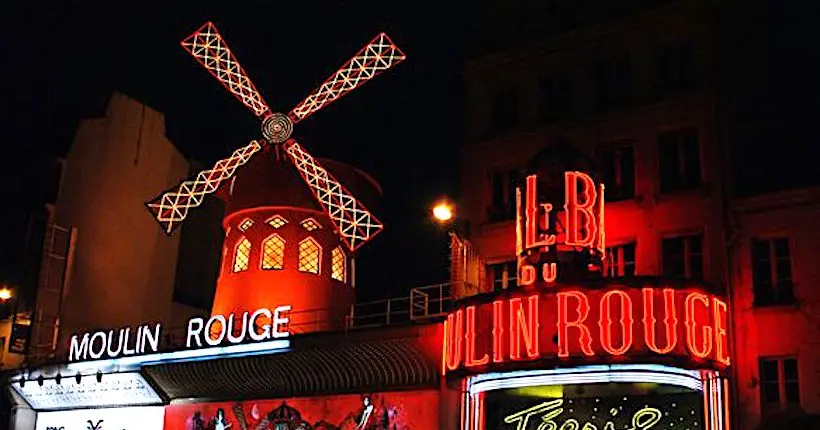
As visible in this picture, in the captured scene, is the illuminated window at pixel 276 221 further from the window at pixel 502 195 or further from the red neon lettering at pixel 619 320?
the red neon lettering at pixel 619 320

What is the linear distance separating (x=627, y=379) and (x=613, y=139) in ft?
14.1

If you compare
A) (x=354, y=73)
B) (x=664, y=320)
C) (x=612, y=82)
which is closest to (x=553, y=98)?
(x=612, y=82)

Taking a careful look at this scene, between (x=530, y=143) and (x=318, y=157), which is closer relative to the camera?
(x=530, y=143)

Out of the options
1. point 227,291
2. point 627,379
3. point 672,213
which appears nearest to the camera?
point 627,379

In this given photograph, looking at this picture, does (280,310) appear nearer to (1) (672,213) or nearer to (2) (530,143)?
(2) (530,143)

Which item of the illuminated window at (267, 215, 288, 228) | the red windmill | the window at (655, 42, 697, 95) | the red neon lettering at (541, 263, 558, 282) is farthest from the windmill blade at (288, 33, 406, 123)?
the red neon lettering at (541, 263, 558, 282)

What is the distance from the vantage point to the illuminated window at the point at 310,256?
69.8ft

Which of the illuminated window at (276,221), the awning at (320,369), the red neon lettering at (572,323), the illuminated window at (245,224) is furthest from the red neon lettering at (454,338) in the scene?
the illuminated window at (245,224)

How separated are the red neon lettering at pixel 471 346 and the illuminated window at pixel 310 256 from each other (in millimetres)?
6892

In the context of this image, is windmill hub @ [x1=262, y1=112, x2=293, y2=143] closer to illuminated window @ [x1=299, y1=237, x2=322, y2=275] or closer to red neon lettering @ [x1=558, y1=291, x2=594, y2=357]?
illuminated window @ [x1=299, y1=237, x2=322, y2=275]

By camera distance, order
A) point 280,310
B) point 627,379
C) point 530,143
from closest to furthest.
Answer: point 627,379 → point 530,143 → point 280,310

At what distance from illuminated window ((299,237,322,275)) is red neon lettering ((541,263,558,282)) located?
7.69 m

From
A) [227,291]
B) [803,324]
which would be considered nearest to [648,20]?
[803,324]

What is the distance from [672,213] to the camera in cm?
1557
